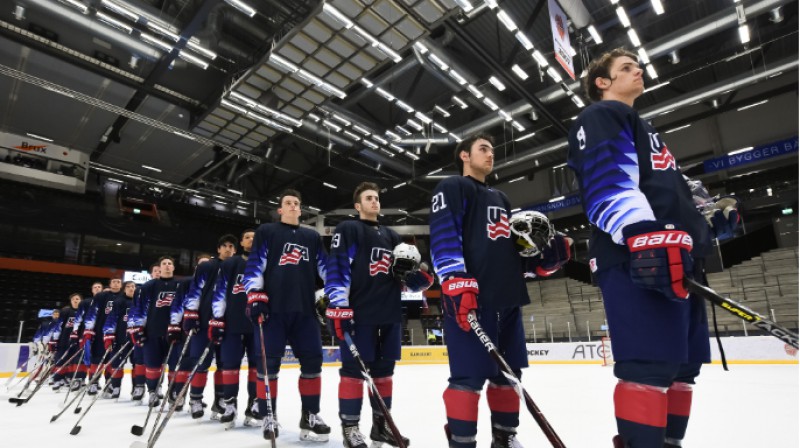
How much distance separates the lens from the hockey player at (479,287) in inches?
71.3

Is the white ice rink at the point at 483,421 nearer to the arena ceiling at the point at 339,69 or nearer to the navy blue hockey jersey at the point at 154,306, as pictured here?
the navy blue hockey jersey at the point at 154,306

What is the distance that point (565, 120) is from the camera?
13.1 meters

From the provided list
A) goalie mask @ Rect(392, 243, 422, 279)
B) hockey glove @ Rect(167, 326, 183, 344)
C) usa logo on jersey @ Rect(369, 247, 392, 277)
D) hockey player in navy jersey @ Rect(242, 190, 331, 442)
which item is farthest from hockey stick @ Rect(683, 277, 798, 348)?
hockey glove @ Rect(167, 326, 183, 344)

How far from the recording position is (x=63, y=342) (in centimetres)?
827

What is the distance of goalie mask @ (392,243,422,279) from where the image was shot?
9.03 ft

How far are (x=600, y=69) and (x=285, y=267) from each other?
2.28 metres

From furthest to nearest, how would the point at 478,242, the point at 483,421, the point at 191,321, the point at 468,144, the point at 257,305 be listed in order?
the point at 191,321
the point at 483,421
the point at 257,305
the point at 468,144
the point at 478,242

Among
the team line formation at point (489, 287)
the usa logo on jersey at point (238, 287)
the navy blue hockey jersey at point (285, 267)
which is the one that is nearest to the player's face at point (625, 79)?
the team line formation at point (489, 287)

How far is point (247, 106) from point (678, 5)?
29.4 feet

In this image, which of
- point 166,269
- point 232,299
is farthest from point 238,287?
point 166,269

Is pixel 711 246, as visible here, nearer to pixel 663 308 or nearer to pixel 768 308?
pixel 663 308

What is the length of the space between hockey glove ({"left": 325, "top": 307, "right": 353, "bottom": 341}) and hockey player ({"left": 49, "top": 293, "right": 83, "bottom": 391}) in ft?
23.5

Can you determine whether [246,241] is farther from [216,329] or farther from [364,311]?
[364,311]

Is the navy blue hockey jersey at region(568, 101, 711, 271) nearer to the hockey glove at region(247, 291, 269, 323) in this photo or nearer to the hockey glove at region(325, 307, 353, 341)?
the hockey glove at region(325, 307, 353, 341)
